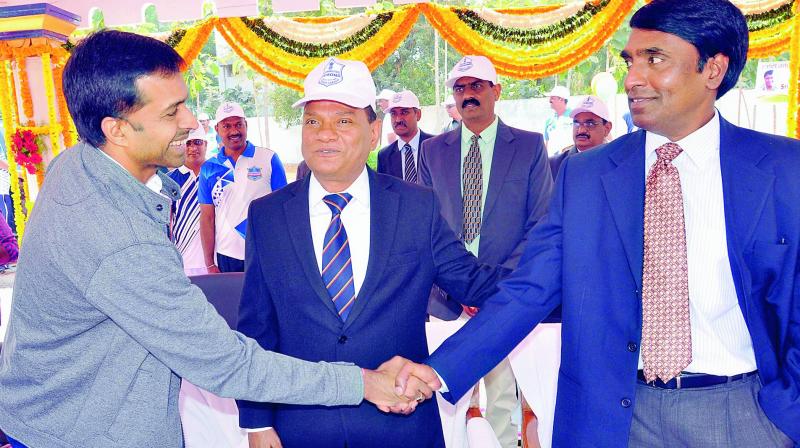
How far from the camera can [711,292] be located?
1756 mm

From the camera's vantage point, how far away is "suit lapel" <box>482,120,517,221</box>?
4.08 m

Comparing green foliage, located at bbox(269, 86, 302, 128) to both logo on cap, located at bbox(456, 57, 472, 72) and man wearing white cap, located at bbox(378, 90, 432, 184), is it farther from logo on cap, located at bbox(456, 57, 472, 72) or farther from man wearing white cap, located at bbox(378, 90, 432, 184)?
logo on cap, located at bbox(456, 57, 472, 72)

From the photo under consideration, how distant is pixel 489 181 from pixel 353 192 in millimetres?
2093

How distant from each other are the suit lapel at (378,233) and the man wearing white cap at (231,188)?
3531 millimetres

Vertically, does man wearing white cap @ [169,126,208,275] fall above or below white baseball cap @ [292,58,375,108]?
below

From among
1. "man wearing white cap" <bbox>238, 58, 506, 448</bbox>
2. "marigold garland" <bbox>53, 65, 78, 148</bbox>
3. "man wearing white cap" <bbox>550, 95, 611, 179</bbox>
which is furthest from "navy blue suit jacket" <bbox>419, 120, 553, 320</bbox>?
"marigold garland" <bbox>53, 65, 78, 148</bbox>

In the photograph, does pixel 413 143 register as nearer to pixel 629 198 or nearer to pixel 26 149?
pixel 629 198

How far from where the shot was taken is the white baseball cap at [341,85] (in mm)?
2154

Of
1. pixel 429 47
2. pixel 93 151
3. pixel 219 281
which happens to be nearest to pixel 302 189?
pixel 93 151

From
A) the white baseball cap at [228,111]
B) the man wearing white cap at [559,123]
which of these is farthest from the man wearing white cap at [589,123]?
the man wearing white cap at [559,123]

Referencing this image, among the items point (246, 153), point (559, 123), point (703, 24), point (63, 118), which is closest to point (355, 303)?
point (703, 24)

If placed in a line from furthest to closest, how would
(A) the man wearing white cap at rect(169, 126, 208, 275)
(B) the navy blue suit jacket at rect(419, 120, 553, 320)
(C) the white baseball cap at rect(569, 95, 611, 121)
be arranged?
(A) the man wearing white cap at rect(169, 126, 208, 275) → (C) the white baseball cap at rect(569, 95, 611, 121) → (B) the navy blue suit jacket at rect(419, 120, 553, 320)

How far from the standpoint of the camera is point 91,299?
1458 mm

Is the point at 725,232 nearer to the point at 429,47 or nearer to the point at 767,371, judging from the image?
the point at 767,371
